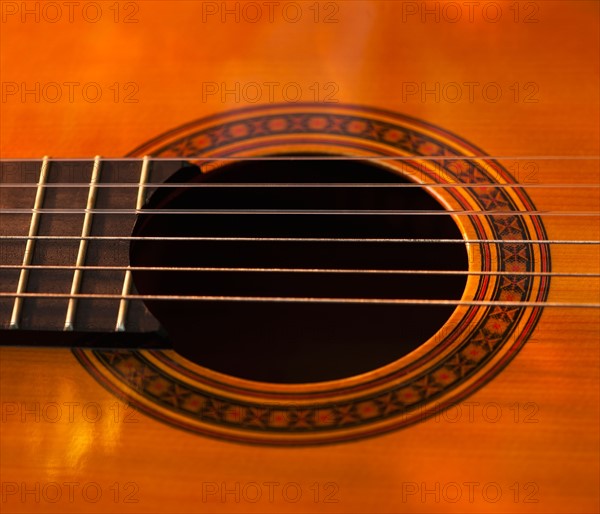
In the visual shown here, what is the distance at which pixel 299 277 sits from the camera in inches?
52.6

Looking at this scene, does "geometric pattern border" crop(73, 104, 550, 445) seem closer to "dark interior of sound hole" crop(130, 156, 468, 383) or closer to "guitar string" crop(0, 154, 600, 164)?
"guitar string" crop(0, 154, 600, 164)

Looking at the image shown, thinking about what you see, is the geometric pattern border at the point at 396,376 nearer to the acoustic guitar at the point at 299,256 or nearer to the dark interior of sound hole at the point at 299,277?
the acoustic guitar at the point at 299,256

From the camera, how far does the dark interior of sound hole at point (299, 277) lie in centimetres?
115

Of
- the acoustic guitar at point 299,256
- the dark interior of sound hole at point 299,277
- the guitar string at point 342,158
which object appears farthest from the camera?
the dark interior of sound hole at point 299,277

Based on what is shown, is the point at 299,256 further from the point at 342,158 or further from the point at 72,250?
the point at 72,250

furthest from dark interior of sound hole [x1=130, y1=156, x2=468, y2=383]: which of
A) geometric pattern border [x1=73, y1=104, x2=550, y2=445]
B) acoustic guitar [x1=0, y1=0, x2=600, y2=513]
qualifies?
geometric pattern border [x1=73, y1=104, x2=550, y2=445]

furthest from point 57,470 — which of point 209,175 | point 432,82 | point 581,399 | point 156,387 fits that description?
point 432,82

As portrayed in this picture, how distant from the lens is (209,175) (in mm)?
1079

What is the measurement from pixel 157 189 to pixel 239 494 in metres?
0.42

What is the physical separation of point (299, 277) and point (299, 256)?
1.7 inches

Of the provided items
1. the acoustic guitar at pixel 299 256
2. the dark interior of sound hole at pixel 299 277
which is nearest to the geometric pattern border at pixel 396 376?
the acoustic guitar at pixel 299 256

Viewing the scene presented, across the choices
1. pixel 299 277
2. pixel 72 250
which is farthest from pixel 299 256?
pixel 72 250

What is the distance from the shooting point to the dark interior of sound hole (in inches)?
45.3

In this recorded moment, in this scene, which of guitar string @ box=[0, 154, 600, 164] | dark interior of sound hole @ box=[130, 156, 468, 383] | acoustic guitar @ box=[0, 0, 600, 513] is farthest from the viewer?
dark interior of sound hole @ box=[130, 156, 468, 383]
